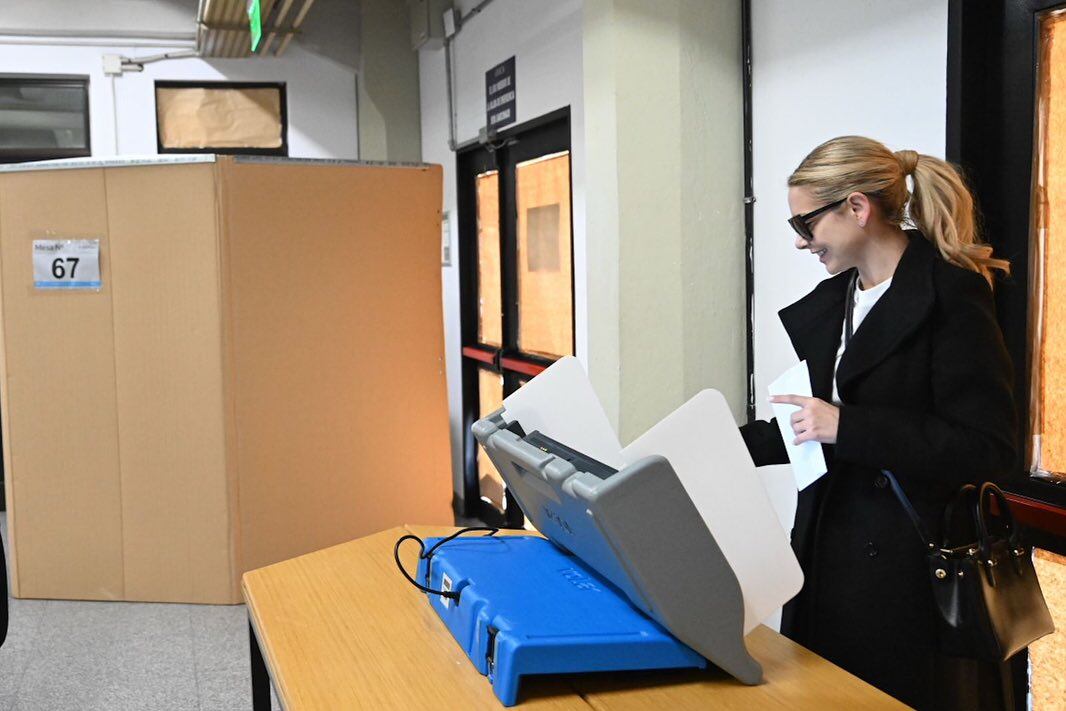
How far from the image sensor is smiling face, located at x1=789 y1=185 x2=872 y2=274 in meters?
1.72

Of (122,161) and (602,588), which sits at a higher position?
(122,161)

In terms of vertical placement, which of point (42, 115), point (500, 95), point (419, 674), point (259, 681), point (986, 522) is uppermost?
point (42, 115)

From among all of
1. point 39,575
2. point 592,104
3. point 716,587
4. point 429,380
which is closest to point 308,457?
point 429,380

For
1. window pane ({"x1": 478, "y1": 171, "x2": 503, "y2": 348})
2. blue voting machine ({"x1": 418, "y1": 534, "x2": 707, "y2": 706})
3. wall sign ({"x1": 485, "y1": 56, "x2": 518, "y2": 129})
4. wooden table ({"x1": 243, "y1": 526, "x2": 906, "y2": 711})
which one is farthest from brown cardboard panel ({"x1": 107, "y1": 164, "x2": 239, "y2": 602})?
blue voting machine ({"x1": 418, "y1": 534, "x2": 707, "y2": 706})

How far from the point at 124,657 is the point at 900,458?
297 centimetres

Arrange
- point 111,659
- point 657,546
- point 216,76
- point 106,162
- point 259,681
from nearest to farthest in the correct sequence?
1. point 657,546
2. point 259,681
3. point 111,659
4. point 106,162
5. point 216,76

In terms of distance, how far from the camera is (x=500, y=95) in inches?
187

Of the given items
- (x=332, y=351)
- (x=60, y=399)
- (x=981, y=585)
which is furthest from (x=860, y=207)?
(x=60, y=399)

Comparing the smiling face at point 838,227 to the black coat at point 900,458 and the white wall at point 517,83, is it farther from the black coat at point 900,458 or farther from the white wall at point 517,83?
the white wall at point 517,83

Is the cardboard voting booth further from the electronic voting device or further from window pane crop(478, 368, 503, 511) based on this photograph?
window pane crop(478, 368, 503, 511)

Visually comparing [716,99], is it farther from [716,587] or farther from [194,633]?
[194,633]

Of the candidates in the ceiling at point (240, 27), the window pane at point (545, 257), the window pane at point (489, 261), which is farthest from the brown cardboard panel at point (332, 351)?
the ceiling at point (240, 27)

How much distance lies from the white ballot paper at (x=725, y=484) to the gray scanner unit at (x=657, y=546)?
0.16 feet

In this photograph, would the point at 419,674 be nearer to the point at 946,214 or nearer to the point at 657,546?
the point at 657,546
